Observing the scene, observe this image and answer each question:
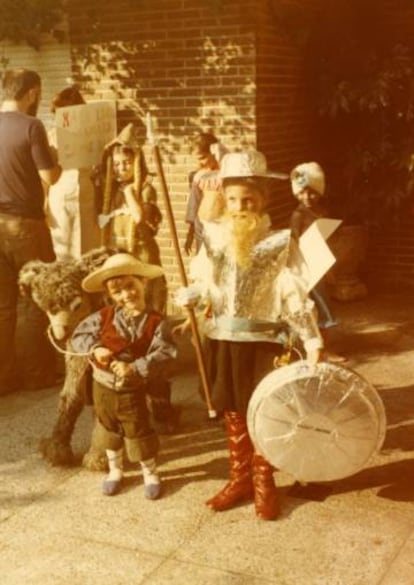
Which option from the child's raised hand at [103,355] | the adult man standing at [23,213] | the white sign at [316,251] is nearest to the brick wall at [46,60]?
the adult man standing at [23,213]

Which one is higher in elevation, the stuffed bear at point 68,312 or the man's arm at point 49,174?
the man's arm at point 49,174

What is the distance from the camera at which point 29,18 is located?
8.55m

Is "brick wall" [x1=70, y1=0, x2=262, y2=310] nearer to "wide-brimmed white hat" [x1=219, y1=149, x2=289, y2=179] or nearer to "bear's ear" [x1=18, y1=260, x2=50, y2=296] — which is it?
"bear's ear" [x1=18, y1=260, x2=50, y2=296]

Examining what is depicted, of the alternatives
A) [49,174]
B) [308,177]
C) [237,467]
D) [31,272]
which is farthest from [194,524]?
[308,177]

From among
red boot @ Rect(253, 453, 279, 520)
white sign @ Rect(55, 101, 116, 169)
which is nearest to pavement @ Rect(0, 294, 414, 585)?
red boot @ Rect(253, 453, 279, 520)

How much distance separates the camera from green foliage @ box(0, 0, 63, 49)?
27.9 feet

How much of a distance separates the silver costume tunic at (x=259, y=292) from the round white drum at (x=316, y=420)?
0.31m

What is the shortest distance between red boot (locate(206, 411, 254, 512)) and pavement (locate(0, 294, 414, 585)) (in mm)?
70

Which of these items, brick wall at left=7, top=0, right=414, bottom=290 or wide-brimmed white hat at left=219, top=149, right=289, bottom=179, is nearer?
wide-brimmed white hat at left=219, top=149, right=289, bottom=179

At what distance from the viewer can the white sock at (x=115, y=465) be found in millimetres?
4883

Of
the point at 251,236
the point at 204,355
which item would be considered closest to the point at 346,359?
the point at 204,355

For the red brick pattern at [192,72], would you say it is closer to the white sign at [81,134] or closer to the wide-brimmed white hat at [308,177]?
the white sign at [81,134]

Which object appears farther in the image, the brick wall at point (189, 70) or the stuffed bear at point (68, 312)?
the brick wall at point (189, 70)

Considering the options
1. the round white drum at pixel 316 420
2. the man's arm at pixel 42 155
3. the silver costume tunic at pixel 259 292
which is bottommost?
the round white drum at pixel 316 420
